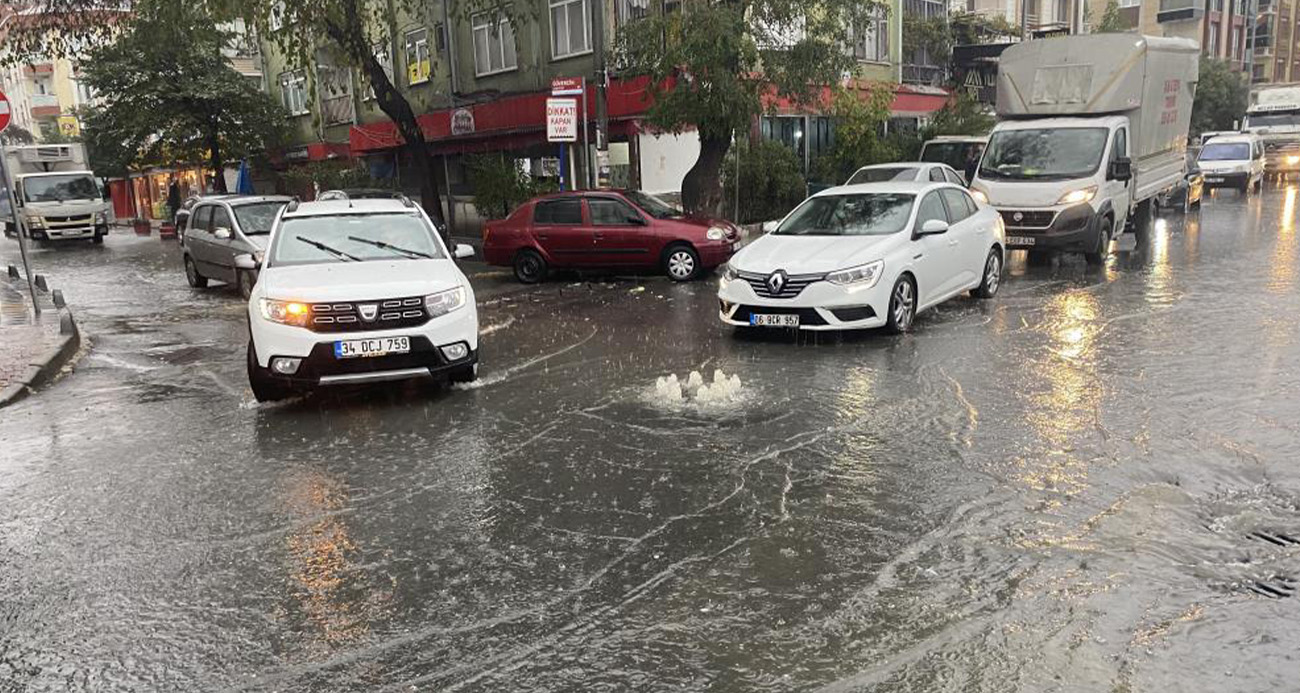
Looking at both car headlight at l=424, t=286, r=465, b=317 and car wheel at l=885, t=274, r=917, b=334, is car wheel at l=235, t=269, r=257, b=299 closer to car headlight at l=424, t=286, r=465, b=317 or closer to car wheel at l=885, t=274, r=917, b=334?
car headlight at l=424, t=286, r=465, b=317

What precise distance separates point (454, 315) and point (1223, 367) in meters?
6.61

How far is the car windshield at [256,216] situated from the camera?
1558cm

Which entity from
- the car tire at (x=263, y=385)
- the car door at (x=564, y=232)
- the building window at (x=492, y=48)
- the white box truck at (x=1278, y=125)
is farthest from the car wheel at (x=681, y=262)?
the white box truck at (x=1278, y=125)

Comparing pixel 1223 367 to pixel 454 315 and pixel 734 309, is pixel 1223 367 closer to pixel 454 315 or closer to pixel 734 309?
pixel 734 309

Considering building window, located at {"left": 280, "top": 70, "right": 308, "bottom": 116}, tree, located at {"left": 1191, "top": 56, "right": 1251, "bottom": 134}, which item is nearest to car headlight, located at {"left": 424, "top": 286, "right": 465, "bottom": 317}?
building window, located at {"left": 280, "top": 70, "right": 308, "bottom": 116}

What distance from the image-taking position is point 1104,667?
360 centimetres

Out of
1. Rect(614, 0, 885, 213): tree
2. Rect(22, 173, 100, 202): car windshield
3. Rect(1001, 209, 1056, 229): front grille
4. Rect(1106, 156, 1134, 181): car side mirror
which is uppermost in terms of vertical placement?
Rect(614, 0, 885, 213): tree

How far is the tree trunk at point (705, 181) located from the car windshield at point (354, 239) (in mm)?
10344

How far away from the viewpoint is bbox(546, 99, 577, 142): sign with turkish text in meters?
16.4

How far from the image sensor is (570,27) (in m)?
25.2

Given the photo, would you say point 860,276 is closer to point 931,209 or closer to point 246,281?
point 931,209

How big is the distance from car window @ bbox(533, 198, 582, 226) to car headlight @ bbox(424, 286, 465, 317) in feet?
24.5

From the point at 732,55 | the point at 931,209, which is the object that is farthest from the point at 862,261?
the point at 732,55

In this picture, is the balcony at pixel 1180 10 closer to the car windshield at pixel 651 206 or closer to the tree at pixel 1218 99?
the tree at pixel 1218 99
